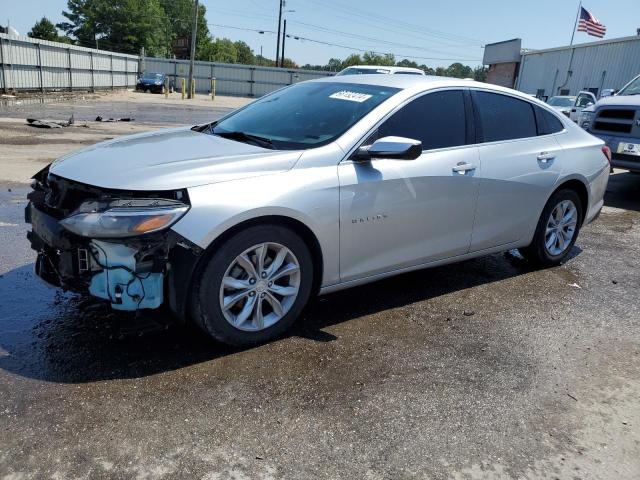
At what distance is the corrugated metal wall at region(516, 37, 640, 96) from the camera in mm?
31188

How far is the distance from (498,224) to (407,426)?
7.78 ft

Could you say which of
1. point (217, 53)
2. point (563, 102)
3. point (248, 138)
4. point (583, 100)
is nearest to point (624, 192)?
point (248, 138)

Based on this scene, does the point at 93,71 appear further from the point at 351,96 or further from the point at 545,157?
the point at 545,157

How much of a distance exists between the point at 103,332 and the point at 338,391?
1.56 meters

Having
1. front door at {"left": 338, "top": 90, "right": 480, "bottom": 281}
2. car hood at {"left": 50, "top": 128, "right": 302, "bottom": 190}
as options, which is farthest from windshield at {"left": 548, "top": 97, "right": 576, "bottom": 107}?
car hood at {"left": 50, "top": 128, "right": 302, "bottom": 190}

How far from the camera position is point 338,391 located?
3.00 meters

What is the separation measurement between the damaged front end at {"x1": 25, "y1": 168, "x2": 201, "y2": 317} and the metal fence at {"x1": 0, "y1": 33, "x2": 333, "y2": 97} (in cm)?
2303

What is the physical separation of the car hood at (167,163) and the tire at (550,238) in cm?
275

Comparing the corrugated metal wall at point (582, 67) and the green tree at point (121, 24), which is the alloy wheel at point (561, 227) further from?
the green tree at point (121, 24)

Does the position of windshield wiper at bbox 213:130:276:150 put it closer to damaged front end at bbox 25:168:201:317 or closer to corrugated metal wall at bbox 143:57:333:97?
damaged front end at bbox 25:168:201:317

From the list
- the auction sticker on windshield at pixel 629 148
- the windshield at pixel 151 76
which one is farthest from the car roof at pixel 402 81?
the windshield at pixel 151 76

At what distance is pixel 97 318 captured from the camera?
143 inches

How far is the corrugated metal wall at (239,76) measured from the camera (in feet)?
168

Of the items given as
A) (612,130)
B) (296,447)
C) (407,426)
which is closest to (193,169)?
(296,447)
